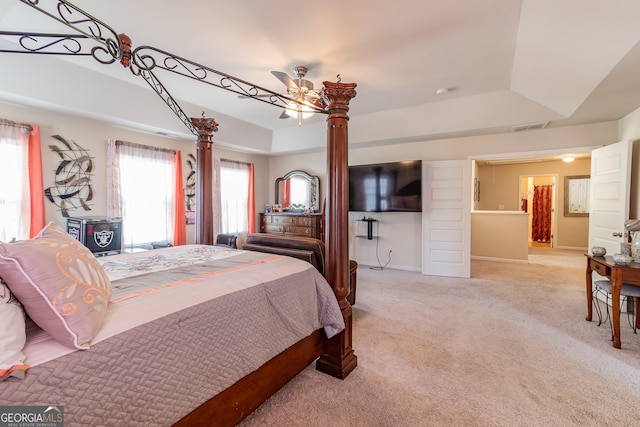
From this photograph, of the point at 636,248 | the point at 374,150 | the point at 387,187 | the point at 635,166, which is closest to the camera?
the point at 636,248

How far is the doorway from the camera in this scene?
314 inches

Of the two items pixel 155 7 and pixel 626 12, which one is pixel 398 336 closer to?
pixel 626 12

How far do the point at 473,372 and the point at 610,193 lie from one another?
3052 millimetres

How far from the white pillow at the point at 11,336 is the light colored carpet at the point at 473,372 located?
120cm

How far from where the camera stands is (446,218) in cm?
483

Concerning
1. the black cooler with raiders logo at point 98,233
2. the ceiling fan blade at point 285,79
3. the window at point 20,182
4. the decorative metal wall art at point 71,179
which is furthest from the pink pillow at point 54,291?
the decorative metal wall art at point 71,179

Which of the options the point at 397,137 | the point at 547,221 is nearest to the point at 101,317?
the point at 397,137

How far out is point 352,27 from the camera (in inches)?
97.9

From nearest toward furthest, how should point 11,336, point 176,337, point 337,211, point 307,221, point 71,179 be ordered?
point 11,336
point 176,337
point 337,211
point 71,179
point 307,221

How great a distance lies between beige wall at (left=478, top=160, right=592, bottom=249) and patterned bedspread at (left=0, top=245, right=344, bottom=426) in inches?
300

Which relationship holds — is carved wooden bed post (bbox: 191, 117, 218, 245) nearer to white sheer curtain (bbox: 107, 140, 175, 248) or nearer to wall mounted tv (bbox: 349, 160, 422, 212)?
white sheer curtain (bbox: 107, 140, 175, 248)

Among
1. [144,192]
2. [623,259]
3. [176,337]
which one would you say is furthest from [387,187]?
[176,337]

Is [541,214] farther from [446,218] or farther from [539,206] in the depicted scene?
[446,218]

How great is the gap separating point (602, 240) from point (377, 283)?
2880 millimetres
